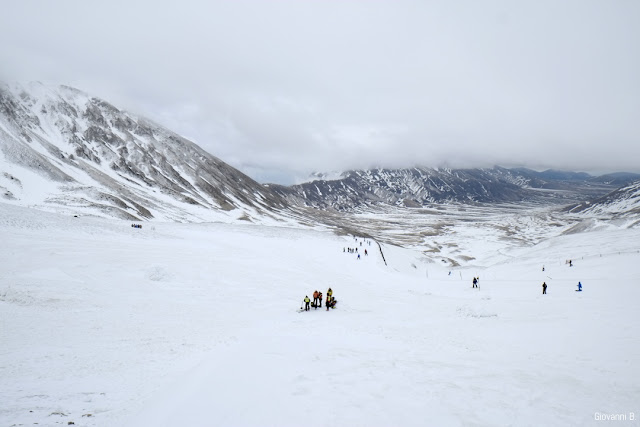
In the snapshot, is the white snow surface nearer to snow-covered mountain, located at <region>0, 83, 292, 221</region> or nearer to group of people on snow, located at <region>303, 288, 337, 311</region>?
group of people on snow, located at <region>303, 288, 337, 311</region>

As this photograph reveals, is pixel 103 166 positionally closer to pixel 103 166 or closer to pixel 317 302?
pixel 103 166

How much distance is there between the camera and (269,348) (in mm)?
11352

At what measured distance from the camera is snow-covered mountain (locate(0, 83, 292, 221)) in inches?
2776

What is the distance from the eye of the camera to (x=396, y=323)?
56.3 feet

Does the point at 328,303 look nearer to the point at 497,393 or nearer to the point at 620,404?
the point at 497,393

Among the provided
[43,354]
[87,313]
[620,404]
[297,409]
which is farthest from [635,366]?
[87,313]

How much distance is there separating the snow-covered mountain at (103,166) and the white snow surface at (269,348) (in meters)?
50.0

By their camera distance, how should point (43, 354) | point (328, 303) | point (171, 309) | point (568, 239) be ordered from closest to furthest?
point (43, 354) < point (171, 309) < point (328, 303) < point (568, 239)

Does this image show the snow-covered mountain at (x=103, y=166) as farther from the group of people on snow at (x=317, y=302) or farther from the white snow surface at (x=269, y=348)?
the group of people on snow at (x=317, y=302)

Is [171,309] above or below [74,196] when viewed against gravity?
→ below

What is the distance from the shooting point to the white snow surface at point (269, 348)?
6969 mm

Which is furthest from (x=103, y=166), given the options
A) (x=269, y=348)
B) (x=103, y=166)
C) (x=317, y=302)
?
(x=269, y=348)

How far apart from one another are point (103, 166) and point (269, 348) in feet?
441

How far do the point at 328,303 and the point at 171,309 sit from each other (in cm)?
969
